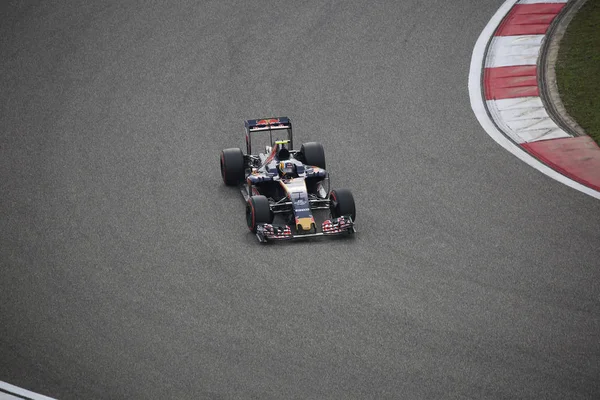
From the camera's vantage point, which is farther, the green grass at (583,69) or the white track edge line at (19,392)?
the green grass at (583,69)

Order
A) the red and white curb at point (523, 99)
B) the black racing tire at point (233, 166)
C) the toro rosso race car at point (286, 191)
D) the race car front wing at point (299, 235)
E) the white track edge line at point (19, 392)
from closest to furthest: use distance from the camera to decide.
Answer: the white track edge line at point (19, 392) < the race car front wing at point (299, 235) < the toro rosso race car at point (286, 191) < the black racing tire at point (233, 166) < the red and white curb at point (523, 99)

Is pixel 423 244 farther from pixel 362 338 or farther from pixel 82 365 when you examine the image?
pixel 82 365

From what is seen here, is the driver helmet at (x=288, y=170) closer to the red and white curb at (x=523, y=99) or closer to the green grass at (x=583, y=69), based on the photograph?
the red and white curb at (x=523, y=99)

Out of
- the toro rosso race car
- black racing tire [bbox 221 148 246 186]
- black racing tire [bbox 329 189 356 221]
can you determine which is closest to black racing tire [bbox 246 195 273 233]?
the toro rosso race car

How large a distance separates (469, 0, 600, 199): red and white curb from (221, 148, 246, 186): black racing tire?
5277mm

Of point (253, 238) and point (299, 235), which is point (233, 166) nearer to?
point (253, 238)

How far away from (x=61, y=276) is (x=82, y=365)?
95.3 inches

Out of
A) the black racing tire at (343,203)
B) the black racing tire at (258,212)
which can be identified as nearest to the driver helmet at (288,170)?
the black racing tire at (258,212)

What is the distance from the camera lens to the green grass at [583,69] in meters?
17.8

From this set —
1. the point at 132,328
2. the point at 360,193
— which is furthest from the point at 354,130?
the point at 132,328

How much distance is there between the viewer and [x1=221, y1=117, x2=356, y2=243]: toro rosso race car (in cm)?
1356

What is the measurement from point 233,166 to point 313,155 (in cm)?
144

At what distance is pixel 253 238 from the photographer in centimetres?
1369

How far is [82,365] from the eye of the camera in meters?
10.4
